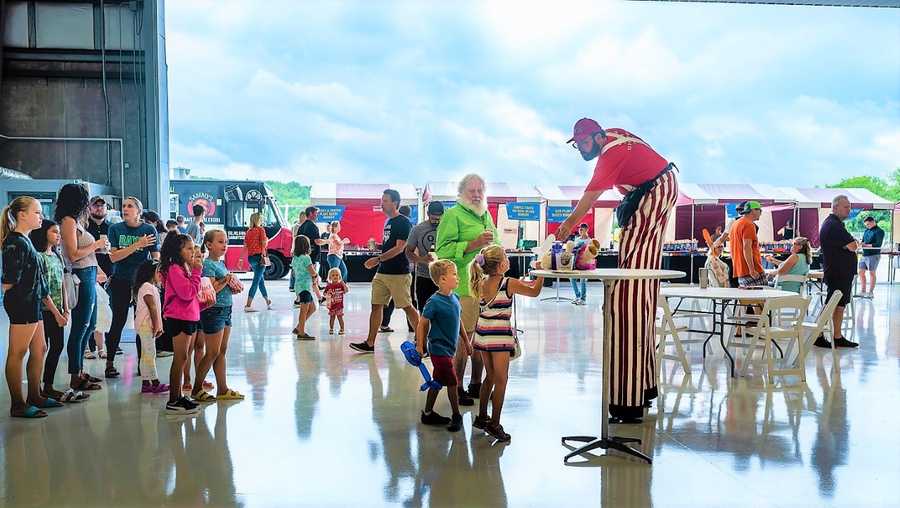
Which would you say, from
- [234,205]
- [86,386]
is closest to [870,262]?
[86,386]

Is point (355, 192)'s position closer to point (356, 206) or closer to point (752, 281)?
point (356, 206)

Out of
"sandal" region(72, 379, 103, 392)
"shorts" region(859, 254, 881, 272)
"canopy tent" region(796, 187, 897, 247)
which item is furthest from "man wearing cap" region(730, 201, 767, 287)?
"canopy tent" region(796, 187, 897, 247)

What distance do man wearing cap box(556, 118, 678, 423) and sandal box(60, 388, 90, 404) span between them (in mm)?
3483

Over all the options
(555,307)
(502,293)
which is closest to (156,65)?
(555,307)

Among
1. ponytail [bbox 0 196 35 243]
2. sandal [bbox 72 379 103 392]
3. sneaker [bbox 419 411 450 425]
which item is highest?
ponytail [bbox 0 196 35 243]

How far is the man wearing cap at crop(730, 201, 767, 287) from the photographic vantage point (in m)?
6.93

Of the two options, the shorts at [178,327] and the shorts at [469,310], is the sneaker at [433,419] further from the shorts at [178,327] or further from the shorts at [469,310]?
the shorts at [178,327]

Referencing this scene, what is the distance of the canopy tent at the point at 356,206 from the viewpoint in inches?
696

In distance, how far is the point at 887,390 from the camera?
531cm

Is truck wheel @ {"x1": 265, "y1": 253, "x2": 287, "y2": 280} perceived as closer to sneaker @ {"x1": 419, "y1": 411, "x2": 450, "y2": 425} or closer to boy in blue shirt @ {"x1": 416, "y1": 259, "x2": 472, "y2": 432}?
sneaker @ {"x1": 419, "y1": 411, "x2": 450, "y2": 425}

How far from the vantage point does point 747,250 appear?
6.93m

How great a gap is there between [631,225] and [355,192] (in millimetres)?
16238

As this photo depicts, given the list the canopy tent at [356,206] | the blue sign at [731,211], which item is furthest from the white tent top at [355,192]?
the blue sign at [731,211]

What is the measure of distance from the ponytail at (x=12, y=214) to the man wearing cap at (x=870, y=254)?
511 inches
